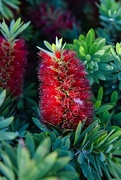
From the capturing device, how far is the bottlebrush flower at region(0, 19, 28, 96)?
696mm

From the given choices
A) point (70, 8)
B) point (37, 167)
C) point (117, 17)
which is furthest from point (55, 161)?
point (70, 8)

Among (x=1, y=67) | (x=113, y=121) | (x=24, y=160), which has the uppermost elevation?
(x=1, y=67)

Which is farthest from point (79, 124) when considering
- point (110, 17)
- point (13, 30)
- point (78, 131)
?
point (110, 17)

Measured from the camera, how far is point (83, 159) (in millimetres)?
603

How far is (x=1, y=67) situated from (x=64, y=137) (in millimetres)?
197

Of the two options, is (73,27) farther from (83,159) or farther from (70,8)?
(83,159)

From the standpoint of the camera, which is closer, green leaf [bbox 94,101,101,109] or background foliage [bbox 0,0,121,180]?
background foliage [bbox 0,0,121,180]

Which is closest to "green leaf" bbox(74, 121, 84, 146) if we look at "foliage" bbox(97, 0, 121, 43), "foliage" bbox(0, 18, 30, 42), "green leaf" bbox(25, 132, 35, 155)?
"green leaf" bbox(25, 132, 35, 155)

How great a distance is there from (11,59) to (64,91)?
146 millimetres

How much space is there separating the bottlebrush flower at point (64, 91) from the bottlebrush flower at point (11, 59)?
0.29ft

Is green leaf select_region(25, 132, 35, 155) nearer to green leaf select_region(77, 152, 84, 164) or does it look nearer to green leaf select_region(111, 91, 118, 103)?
green leaf select_region(77, 152, 84, 164)

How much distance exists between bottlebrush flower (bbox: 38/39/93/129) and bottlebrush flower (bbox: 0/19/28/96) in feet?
0.29

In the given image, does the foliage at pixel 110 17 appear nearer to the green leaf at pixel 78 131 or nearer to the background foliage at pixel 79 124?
the background foliage at pixel 79 124

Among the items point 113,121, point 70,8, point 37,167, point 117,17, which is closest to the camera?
point 37,167
